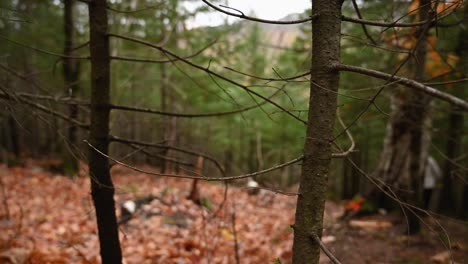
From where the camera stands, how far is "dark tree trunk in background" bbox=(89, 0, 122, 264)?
265 cm

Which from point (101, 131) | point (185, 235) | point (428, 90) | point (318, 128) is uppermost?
point (428, 90)

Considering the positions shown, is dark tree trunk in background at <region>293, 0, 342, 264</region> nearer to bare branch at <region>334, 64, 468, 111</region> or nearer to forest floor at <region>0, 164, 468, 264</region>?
bare branch at <region>334, 64, 468, 111</region>

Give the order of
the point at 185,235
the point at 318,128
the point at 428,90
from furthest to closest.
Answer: the point at 185,235, the point at 318,128, the point at 428,90

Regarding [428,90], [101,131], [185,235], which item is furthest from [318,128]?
[185,235]

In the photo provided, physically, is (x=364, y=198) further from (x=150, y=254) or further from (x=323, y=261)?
(x=150, y=254)

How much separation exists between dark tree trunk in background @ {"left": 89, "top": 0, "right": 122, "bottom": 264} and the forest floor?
395 millimetres

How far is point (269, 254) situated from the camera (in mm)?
5586

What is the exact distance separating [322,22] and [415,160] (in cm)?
517

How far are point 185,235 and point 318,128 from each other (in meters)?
4.77

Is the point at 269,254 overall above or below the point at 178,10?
below

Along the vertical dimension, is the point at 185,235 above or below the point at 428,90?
below

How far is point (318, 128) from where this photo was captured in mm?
1914

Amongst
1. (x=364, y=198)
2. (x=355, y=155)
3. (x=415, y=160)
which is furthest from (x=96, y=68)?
(x=355, y=155)

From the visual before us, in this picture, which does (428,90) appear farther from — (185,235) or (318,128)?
(185,235)
